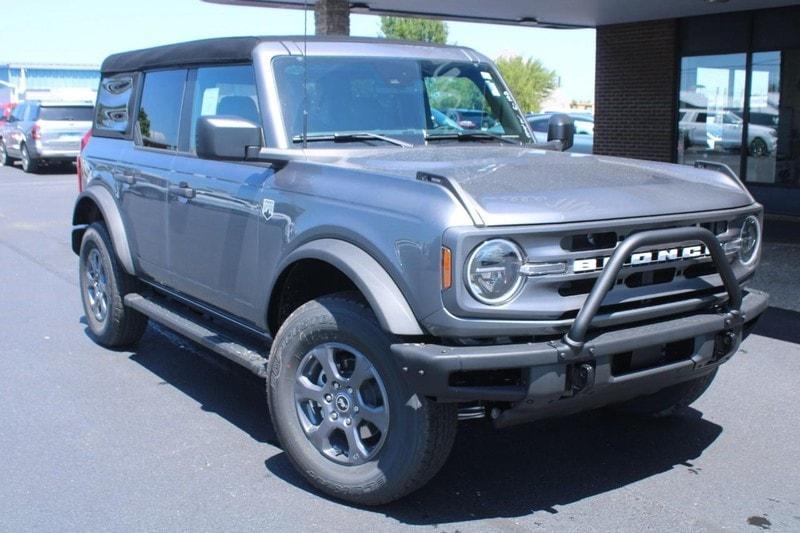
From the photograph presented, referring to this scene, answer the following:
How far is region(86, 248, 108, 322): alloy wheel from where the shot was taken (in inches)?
258

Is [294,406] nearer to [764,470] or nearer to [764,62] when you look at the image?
[764,470]

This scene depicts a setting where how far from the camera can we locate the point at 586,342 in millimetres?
3545

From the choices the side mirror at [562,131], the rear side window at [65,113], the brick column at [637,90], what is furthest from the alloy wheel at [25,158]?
the side mirror at [562,131]

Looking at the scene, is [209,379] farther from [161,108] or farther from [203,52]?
[203,52]

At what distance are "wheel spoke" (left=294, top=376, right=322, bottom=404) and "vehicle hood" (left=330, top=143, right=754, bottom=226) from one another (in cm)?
100

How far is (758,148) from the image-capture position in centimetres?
1391

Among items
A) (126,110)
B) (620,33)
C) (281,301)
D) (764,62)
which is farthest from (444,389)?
(620,33)

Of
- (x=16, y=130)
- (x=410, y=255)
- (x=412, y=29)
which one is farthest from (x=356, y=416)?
(x=412, y=29)

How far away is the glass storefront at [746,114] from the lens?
13.5 m

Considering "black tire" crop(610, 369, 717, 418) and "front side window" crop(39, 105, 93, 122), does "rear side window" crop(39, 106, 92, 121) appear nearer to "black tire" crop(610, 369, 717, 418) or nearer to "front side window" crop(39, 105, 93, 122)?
"front side window" crop(39, 105, 93, 122)

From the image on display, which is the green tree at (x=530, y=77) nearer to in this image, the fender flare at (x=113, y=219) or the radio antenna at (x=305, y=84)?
the fender flare at (x=113, y=219)

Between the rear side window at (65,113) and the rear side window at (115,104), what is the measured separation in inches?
677

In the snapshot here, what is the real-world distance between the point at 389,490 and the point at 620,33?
12918mm

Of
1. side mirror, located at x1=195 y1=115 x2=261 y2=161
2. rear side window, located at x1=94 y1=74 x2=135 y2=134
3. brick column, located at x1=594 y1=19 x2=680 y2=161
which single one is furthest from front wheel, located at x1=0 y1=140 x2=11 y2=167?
side mirror, located at x1=195 y1=115 x2=261 y2=161
